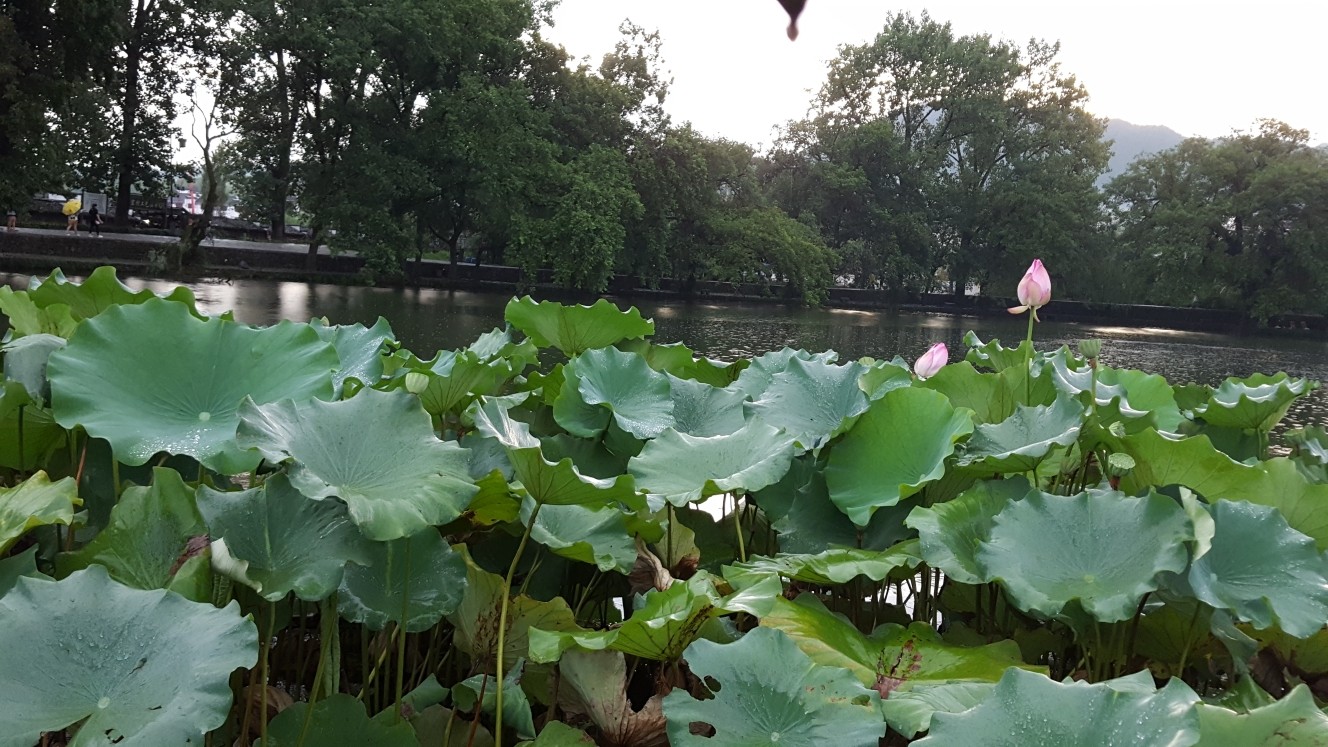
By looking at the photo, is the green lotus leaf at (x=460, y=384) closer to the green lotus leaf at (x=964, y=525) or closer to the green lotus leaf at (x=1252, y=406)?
the green lotus leaf at (x=964, y=525)

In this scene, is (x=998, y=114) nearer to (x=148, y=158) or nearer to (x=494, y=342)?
(x=148, y=158)

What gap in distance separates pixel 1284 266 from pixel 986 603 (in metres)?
30.2

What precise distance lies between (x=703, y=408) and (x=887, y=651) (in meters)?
0.55

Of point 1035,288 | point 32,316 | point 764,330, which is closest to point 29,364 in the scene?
point 32,316

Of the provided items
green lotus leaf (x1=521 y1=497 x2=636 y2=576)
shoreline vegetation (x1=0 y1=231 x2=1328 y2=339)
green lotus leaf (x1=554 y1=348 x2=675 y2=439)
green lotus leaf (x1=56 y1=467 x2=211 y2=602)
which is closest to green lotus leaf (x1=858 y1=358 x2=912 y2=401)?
green lotus leaf (x1=554 y1=348 x2=675 y2=439)

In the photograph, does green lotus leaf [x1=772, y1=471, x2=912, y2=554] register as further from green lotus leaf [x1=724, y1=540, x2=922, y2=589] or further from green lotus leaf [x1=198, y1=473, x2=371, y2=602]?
green lotus leaf [x1=198, y1=473, x2=371, y2=602]

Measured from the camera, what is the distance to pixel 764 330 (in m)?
15.4

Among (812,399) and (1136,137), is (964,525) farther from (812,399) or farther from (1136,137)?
(1136,137)

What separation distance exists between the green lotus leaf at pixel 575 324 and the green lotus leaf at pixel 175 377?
1.96 ft

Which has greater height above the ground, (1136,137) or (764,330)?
(1136,137)

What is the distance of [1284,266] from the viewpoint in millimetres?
25344

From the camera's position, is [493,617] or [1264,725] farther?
[493,617]

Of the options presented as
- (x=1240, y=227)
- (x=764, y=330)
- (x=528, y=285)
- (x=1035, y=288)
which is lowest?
(x=764, y=330)

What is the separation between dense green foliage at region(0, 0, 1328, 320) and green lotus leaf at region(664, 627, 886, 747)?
52.1 feet
